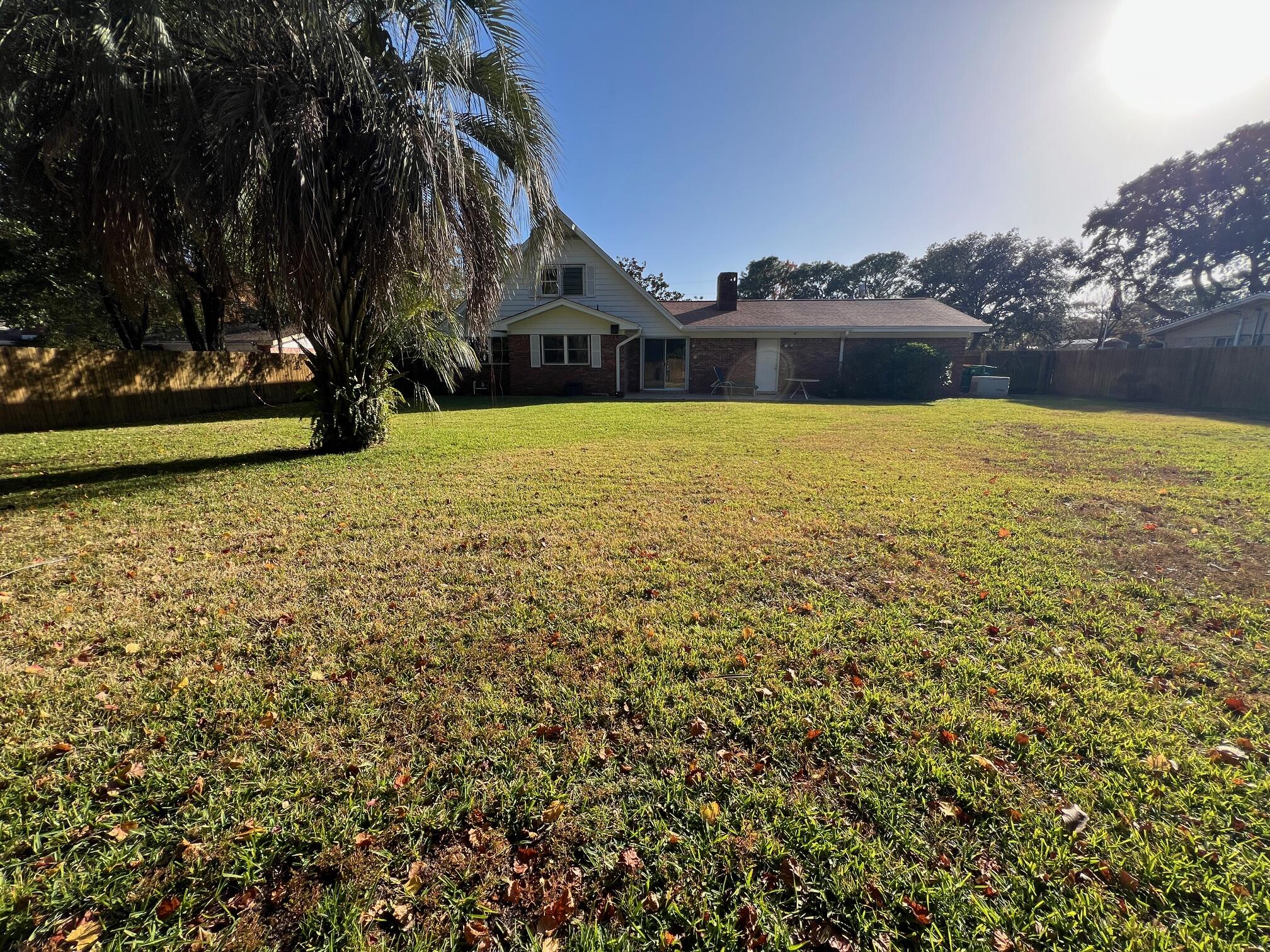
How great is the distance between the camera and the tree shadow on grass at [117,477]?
5.61 m

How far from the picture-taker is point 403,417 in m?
12.5

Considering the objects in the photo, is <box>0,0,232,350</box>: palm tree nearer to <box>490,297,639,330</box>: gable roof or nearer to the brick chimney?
<box>490,297,639,330</box>: gable roof

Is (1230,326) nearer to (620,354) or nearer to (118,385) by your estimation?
(620,354)

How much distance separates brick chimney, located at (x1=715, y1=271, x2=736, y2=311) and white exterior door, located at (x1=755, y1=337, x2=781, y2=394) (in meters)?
2.72

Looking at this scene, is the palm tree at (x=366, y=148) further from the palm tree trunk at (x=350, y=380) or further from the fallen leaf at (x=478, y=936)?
the fallen leaf at (x=478, y=936)

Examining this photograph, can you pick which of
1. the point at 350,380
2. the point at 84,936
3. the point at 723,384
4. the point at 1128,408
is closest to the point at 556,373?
the point at 723,384

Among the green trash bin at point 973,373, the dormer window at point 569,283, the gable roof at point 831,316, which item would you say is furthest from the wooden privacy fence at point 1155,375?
the dormer window at point 569,283

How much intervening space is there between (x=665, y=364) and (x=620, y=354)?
9.23 feet

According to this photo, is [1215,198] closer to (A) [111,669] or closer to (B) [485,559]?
(B) [485,559]

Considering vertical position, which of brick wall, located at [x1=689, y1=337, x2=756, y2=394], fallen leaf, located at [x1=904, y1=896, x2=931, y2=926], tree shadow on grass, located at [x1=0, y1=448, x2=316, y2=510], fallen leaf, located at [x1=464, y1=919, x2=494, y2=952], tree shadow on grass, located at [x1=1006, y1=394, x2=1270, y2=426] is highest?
brick wall, located at [x1=689, y1=337, x2=756, y2=394]

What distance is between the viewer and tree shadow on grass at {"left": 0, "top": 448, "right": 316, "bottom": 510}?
5605mm

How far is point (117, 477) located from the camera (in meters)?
6.46

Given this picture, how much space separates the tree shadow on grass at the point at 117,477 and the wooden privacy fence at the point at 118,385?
54.1 inches

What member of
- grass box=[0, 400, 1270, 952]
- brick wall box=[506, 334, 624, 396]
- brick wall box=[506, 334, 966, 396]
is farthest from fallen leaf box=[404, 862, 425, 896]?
brick wall box=[506, 334, 966, 396]
